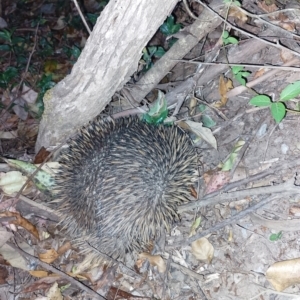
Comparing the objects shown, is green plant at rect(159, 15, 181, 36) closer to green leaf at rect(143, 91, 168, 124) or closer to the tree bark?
green leaf at rect(143, 91, 168, 124)

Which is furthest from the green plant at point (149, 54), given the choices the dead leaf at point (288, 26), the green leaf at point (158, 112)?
the dead leaf at point (288, 26)

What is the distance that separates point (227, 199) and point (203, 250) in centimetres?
47

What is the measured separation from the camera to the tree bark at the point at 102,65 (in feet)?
9.71

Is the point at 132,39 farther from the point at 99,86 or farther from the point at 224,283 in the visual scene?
the point at 224,283

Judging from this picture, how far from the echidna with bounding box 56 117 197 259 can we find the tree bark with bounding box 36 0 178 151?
22cm

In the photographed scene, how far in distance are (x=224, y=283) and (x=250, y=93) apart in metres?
1.65

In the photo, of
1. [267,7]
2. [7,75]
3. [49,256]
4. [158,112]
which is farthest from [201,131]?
[7,75]

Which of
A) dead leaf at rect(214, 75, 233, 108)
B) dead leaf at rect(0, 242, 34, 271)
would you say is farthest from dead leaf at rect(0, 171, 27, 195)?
dead leaf at rect(214, 75, 233, 108)

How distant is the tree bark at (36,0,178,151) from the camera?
2.96m

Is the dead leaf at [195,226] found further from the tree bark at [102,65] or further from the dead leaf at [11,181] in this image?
the dead leaf at [11,181]

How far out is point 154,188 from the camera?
3.51m

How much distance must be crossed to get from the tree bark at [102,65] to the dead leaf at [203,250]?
4.51ft

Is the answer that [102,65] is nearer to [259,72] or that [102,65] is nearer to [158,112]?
[158,112]

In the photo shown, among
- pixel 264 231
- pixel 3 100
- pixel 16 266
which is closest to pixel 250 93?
pixel 264 231
